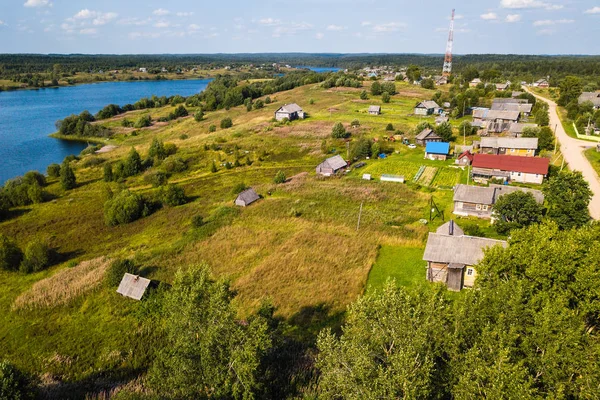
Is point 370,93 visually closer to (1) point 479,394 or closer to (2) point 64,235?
(2) point 64,235

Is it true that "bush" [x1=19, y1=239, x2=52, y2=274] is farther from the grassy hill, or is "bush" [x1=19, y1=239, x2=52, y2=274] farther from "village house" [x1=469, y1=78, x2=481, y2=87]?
"village house" [x1=469, y1=78, x2=481, y2=87]

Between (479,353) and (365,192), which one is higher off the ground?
(479,353)

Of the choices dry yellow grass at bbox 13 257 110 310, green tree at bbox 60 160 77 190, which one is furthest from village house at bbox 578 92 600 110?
green tree at bbox 60 160 77 190

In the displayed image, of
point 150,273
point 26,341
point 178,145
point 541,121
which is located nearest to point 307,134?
point 178,145

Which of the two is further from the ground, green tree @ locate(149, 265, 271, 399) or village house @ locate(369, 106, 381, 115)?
village house @ locate(369, 106, 381, 115)

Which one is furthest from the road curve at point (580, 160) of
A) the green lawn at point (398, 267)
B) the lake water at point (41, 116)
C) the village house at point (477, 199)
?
the lake water at point (41, 116)

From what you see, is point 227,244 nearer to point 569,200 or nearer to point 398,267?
point 398,267
